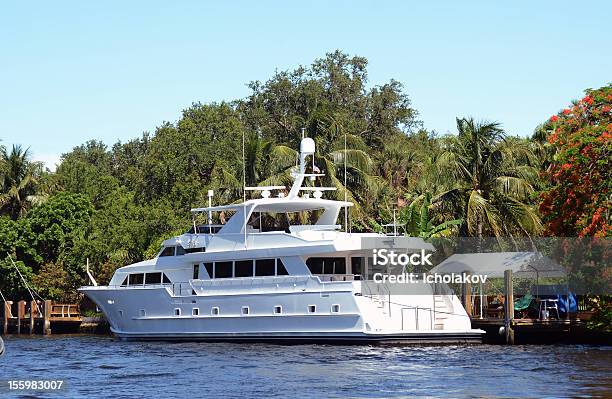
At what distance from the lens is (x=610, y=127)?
112 ft

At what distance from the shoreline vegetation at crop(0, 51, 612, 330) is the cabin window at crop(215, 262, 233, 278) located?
22.5ft

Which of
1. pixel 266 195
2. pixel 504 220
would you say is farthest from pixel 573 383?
pixel 504 220

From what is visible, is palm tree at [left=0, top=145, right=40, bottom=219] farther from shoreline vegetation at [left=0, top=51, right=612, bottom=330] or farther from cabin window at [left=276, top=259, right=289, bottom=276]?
cabin window at [left=276, top=259, right=289, bottom=276]

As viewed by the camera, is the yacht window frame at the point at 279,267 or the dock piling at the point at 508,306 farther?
the yacht window frame at the point at 279,267

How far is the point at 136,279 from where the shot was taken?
138 feet

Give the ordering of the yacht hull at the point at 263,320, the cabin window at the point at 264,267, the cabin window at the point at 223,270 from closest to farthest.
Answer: the yacht hull at the point at 263,320, the cabin window at the point at 264,267, the cabin window at the point at 223,270

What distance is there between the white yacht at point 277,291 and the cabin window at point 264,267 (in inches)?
1.4

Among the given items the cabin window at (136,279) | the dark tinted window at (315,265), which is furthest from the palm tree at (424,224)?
the cabin window at (136,279)

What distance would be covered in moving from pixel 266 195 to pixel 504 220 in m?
11.3

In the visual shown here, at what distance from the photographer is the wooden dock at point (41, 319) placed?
51.3m

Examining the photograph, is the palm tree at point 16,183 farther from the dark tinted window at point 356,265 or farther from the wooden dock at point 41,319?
→ the dark tinted window at point 356,265

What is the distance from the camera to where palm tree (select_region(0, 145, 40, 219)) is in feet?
201

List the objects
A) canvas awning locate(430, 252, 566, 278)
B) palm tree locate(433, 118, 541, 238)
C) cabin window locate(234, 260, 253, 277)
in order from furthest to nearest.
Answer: palm tree locate(433, 118, 541, 238) < cabin window locate(234, 260, 253, 277) < canvas awning locate(430, 252, 566, 278)

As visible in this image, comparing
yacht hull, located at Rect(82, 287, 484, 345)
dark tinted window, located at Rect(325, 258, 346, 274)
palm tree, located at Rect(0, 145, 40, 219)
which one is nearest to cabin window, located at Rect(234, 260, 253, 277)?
yacht hull, located at Rect(82, 287, 484, 345)
